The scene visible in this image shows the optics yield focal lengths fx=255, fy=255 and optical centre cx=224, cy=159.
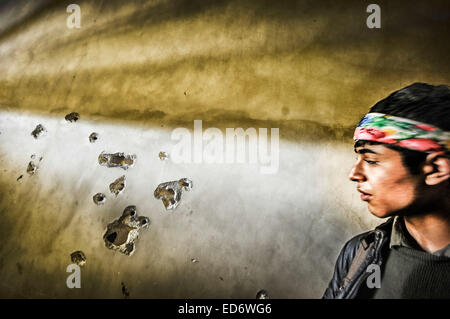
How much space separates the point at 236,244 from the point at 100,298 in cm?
82

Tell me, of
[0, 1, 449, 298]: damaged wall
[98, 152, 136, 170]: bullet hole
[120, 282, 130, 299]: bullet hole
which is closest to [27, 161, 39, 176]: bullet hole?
[0, 1, 449, 298]: damaged wall

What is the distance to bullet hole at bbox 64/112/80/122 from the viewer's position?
6.23 feet

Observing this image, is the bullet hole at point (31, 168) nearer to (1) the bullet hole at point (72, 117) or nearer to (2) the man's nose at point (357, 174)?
(1) the bullet hole at point (72, 117)

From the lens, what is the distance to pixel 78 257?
152cm

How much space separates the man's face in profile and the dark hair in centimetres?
3

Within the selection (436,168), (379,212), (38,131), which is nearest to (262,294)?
(379,212)

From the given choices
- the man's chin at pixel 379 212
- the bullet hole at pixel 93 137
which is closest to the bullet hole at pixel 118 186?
the bullet hole at pixel 93 137

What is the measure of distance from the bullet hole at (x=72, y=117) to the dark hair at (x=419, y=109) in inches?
74.2

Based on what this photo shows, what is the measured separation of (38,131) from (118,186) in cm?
88

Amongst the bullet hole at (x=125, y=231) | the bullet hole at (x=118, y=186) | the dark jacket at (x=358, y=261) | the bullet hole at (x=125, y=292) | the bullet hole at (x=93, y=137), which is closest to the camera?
the dark jacket at (x=358, y=261)

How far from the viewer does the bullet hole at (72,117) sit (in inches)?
74.7

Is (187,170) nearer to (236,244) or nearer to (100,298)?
(236,244)

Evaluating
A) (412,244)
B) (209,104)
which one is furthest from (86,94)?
(412,244)

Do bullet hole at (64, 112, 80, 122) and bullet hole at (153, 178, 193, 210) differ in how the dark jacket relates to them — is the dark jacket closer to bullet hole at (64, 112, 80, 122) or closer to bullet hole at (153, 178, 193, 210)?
bullet hole at (153, 178, 193, 210)
